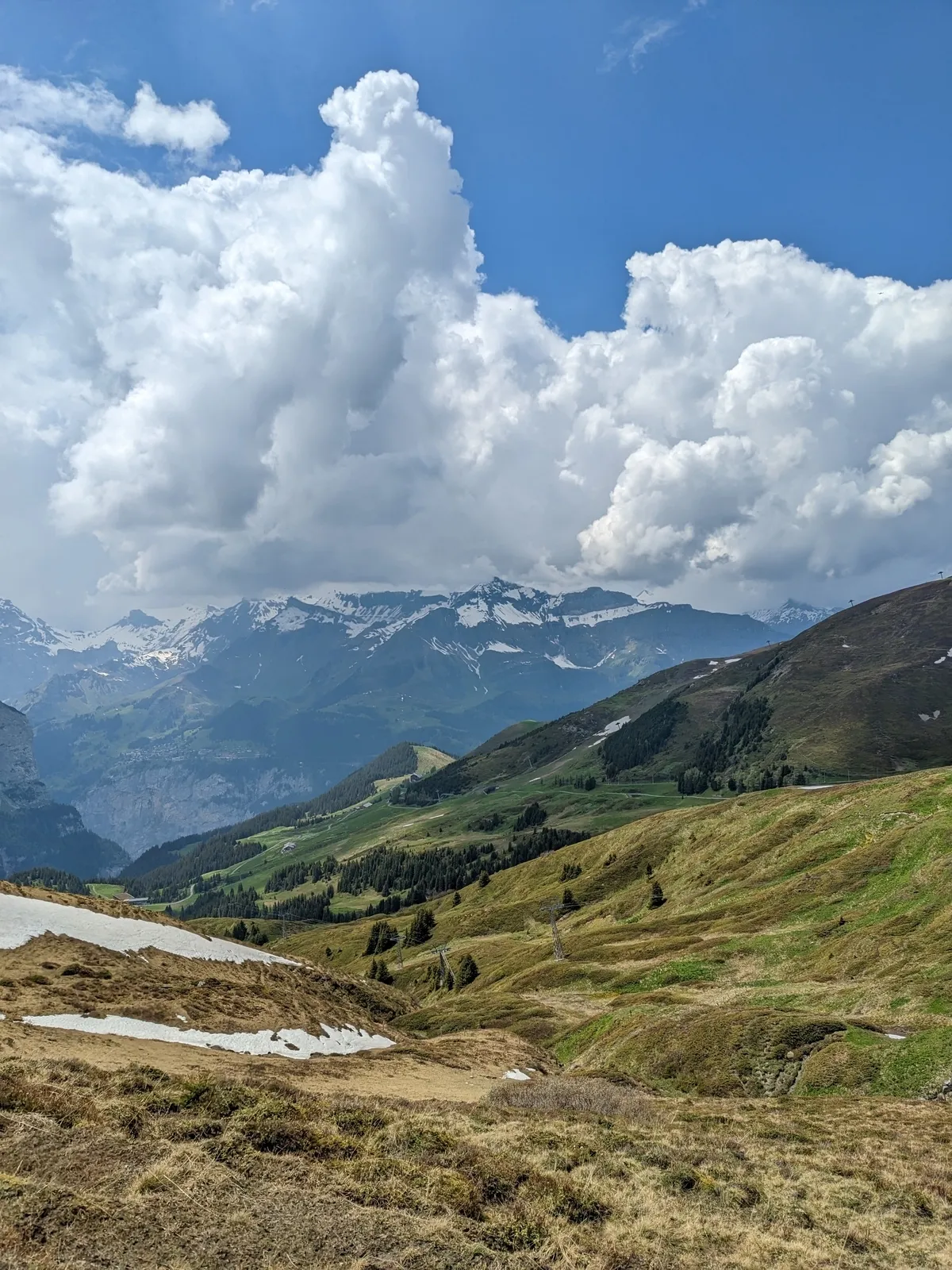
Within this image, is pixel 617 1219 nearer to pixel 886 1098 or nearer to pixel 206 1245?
pixel 206 1245

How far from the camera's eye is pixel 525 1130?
22484 mm

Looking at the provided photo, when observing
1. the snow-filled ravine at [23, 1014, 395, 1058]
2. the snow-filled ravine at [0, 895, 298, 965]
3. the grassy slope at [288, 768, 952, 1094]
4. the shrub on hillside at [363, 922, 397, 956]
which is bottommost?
the shrub on hillside at [363, 922, 397, 956]

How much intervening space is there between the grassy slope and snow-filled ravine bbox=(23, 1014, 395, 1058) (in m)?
18.8

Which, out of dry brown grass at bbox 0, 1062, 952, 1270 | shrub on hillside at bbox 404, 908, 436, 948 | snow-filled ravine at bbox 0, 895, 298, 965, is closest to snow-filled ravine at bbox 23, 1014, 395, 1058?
dry brown grass at bbox 0, 1062, 952, 1270

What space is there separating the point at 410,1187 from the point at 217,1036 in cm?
2578

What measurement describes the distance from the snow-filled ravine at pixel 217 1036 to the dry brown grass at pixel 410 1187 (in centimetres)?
1230

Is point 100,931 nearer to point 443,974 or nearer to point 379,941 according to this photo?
point 443,974

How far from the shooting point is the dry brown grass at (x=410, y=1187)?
521 inches

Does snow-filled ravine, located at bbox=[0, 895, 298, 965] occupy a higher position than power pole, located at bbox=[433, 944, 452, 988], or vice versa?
snow-filled ravine, located at bbox=[0, 895, 298, 965]

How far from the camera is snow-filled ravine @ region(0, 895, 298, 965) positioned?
4478cm

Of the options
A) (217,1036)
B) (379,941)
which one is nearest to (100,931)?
(217,1036)

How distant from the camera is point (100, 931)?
1898 inches

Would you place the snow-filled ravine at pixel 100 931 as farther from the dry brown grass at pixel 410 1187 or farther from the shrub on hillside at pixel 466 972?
the shrub on hillside at pixel 466 972

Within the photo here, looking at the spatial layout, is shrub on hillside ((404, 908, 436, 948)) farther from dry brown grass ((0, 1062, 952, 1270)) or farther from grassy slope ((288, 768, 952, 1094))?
dry brown grass ((0, 1062, 952, 1270))
